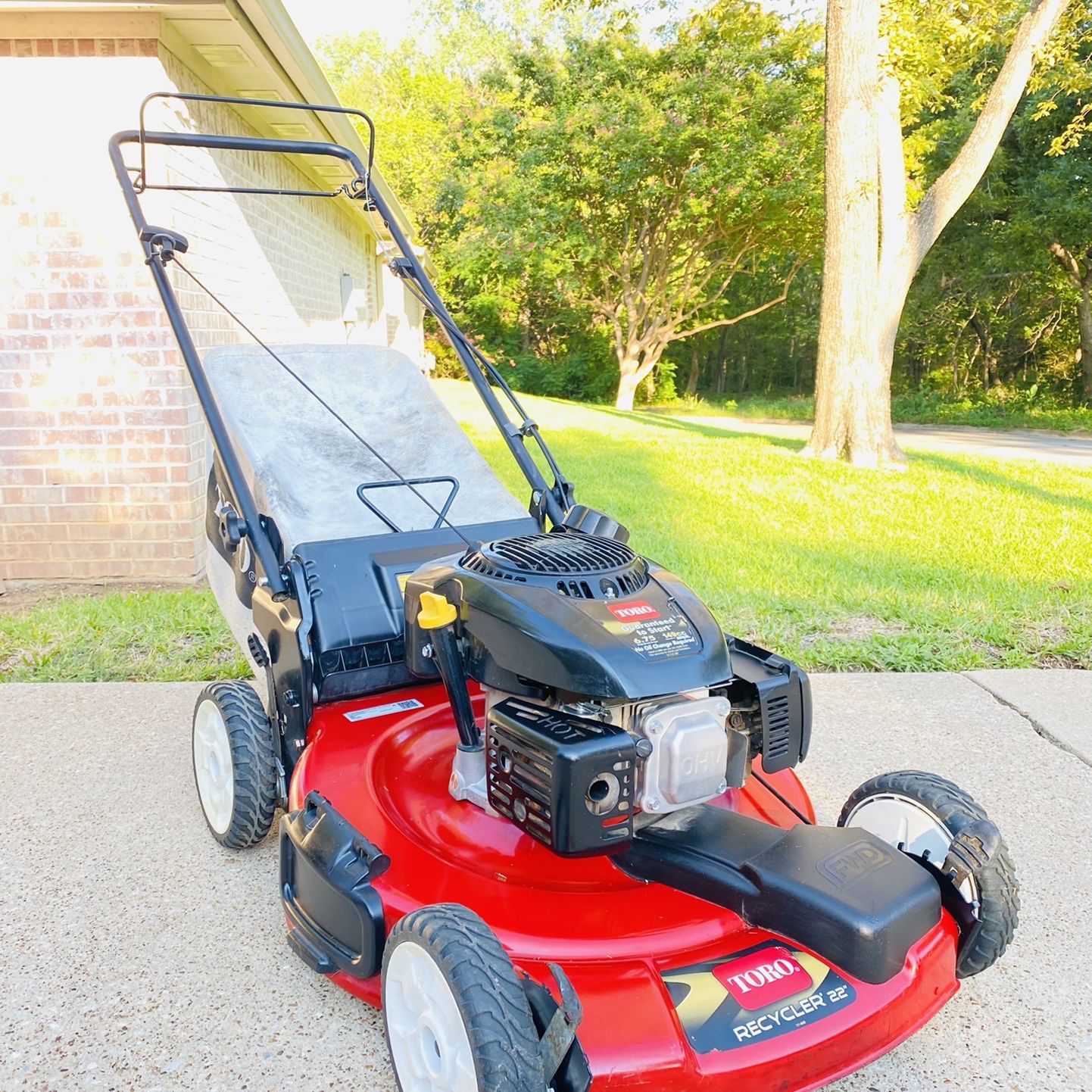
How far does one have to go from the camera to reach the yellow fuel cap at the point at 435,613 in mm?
1854

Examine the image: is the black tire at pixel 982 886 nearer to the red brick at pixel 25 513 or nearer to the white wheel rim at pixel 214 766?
the white wheel rim at pixel 214 766

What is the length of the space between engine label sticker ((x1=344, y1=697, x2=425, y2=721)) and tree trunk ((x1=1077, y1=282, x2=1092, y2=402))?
19.2 metres

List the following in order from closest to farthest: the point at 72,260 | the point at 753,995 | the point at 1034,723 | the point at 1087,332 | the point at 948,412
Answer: the point at 753,995 → the point at 1034,723 → the point at 72,260 → the point at 1087,332 → the point at 948,412

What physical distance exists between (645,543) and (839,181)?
17.3 feet

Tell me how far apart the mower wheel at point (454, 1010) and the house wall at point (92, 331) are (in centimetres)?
384

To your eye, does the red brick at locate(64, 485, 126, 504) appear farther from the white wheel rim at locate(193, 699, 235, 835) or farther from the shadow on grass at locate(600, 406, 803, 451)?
the shadow on grass at locate(600, 406, 803, 451)

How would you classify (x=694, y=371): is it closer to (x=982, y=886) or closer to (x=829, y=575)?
(x=829, y=575)

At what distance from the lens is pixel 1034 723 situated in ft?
11.1

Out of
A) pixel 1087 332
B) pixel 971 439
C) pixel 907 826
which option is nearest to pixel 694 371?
pixel 1087 332

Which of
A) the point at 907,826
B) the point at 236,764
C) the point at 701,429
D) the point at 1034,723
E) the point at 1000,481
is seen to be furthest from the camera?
the point at 701,429

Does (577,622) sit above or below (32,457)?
above

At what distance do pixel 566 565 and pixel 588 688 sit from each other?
295 mm

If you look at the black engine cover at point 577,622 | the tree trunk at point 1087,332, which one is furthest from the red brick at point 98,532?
the tree trunk at point 1087,332

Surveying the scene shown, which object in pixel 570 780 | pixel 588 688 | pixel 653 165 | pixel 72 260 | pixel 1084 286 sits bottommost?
pixel 570 780
